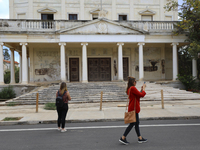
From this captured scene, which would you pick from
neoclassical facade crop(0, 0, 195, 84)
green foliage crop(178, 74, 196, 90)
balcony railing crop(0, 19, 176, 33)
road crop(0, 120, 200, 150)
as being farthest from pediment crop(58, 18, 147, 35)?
road crop(0, 120, 200, 150)

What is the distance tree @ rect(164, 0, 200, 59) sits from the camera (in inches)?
728

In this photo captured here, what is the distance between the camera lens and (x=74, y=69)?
24.1 metres

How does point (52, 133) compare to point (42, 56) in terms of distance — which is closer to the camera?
point (52, 133)

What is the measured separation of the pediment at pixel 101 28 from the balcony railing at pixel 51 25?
0.44 metres

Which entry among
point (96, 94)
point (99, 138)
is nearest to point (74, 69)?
point (96, 94)

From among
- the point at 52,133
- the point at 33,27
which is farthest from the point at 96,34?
the point at 52,133

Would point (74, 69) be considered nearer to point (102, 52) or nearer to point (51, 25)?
point (102, 52)

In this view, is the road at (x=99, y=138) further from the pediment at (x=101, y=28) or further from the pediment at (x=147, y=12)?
the pediment at (x=147, y=12)

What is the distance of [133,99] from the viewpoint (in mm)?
5570

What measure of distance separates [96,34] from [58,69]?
6.58 m

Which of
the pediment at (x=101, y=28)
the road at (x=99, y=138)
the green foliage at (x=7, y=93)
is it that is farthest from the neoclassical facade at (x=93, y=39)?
the road at (x=99, y=138)

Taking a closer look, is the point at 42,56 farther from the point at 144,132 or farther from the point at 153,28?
the point at 144,132

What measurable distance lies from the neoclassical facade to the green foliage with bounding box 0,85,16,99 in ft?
4.91

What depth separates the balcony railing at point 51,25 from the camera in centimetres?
2002
